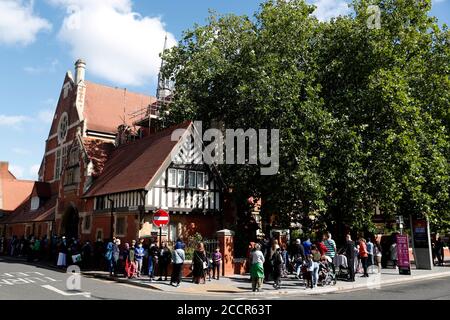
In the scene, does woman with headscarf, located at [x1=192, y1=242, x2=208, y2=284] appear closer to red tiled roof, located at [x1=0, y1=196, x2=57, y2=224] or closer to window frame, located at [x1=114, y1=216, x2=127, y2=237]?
window frame, located at [x1=114, y1=216, x2=127, y2=237]

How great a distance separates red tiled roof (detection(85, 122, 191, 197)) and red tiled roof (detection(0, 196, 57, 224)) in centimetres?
880

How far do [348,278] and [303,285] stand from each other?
249cm

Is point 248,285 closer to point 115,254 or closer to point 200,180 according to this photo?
point 115,254

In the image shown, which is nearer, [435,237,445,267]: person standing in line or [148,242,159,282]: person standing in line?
[148,242,159,282]: person standing in line

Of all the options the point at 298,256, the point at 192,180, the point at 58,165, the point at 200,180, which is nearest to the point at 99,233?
the point at 192,180

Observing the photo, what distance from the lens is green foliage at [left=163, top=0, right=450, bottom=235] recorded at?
19.7m

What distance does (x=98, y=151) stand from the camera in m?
29.8

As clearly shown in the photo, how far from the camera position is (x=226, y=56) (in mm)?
27453

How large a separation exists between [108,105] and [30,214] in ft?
41.9

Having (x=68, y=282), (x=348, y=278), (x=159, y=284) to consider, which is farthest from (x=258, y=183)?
(x=68, y=282)

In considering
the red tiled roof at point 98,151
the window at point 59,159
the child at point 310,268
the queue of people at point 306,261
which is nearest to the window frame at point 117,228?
the red tiled roof at point 98,151

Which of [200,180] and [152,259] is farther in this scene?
[200,180]

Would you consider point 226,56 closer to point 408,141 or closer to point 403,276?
point 408,141

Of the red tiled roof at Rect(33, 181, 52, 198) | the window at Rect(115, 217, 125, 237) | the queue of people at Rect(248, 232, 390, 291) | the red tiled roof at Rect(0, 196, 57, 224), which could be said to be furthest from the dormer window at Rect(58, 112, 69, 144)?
the queue of people at Rect(248, 232, 390, 291)
